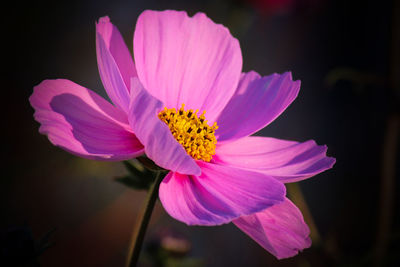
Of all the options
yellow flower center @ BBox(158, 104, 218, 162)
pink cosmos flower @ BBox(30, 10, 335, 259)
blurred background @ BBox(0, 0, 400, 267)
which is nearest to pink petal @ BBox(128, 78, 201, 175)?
pink cosmos flower @ BBox(30, 10, 335, 259)

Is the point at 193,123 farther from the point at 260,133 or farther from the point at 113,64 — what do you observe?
the point at 260,133

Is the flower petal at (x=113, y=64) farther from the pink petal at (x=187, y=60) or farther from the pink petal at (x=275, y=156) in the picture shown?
the pink petal at (x=275, y=156)

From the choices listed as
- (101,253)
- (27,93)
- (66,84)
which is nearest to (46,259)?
(101,253)

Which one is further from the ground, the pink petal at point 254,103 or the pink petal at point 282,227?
the pink petal at point 254,103

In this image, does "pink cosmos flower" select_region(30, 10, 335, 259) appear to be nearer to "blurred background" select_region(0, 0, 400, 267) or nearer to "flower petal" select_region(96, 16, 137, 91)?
"flower petal" select_region(96, 16, 137, 91)

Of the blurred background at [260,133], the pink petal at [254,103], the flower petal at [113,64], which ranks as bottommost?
the blurred background at [260,133]

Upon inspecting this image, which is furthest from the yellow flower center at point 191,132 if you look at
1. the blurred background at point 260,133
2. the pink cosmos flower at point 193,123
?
the blurred background at point 260,133

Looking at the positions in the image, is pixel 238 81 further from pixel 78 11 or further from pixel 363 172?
pixel 363 172

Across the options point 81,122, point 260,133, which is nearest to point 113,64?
point 81,122
